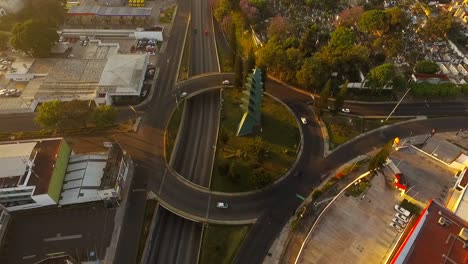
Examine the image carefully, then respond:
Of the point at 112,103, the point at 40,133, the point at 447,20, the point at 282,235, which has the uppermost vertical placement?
the point at 447,20

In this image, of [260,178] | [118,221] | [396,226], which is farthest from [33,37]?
[396,226]

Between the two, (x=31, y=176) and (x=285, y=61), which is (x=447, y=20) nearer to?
(x=285, y=61)

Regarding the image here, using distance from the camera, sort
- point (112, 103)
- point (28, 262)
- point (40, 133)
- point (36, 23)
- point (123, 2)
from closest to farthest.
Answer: point (28, 262) → point (40, 133) → point (112, 103) → point (36, 23) → point (123, 2)

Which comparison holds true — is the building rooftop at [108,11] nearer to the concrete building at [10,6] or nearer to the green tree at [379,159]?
the concrete building at [10,6]

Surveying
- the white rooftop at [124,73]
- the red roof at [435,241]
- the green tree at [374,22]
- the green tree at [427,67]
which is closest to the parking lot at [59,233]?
the white rooftop at [124,73]

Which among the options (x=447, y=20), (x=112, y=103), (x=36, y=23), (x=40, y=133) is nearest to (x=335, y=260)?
(x=112, y=103)

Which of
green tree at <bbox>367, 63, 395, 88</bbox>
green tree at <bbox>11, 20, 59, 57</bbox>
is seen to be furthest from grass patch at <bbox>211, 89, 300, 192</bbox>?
green tree at <bbox>11, 20, 59, 57</bbox>

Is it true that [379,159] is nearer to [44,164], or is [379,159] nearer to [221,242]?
[221,242]
